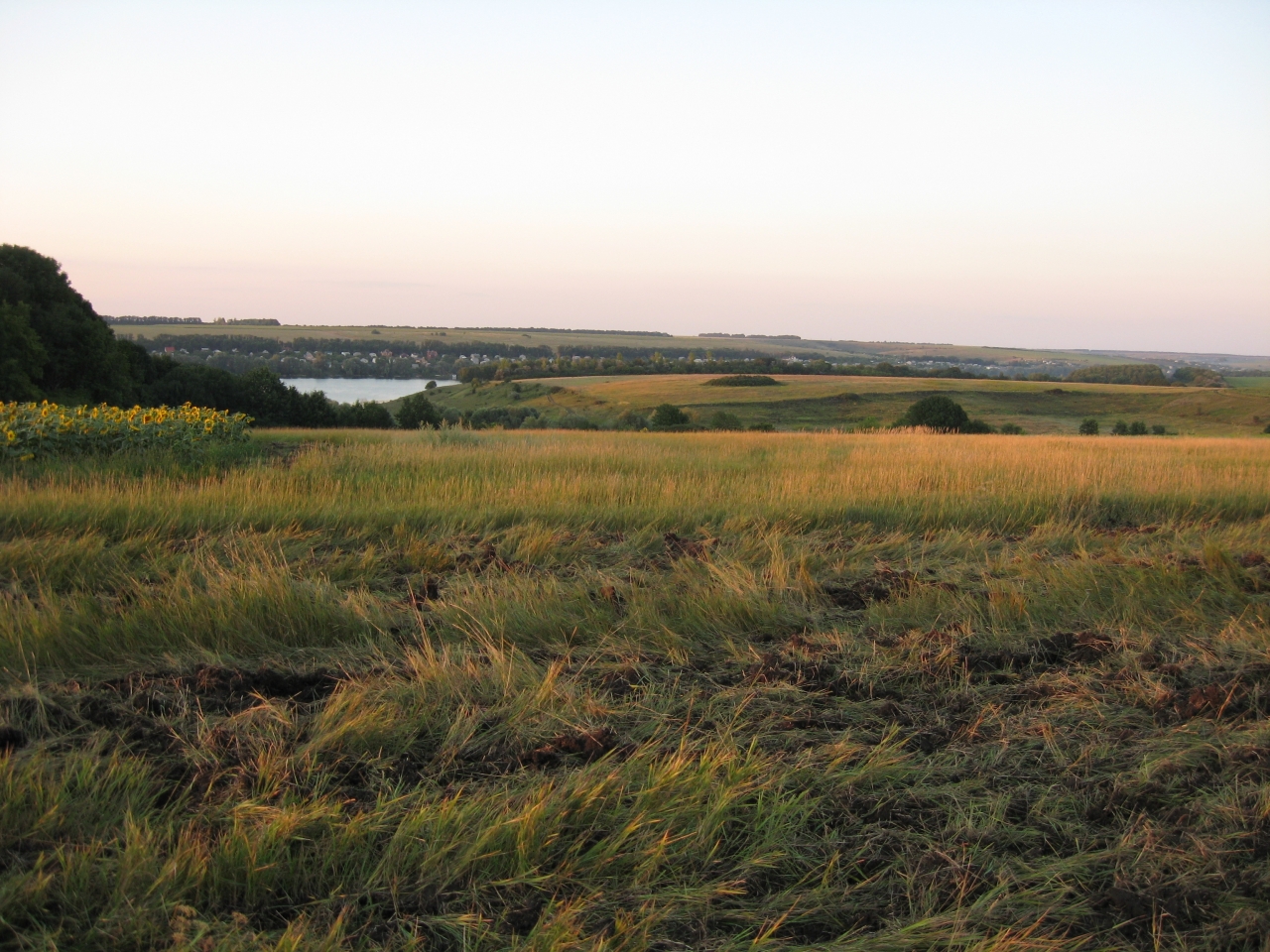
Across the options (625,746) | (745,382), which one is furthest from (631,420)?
(625,746)

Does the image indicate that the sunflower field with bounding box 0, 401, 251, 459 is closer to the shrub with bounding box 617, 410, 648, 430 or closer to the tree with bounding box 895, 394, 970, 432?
the shrub with bounding box 617, 410, 648, 430

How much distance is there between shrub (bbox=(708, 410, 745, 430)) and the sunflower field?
40489 millimetres

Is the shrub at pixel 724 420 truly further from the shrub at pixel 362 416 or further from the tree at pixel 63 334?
the tree at pixel 63 334

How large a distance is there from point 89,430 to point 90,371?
1226 inches

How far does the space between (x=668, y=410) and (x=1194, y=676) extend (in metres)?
43.3

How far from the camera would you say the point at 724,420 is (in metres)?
53.3

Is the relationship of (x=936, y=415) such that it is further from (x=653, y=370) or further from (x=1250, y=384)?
(x=1250, y=384)

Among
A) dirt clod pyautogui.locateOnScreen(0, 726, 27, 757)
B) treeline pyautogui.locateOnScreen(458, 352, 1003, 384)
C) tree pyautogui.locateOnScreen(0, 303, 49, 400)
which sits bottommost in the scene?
dirt clod pyautogui.locateOnScreen(0, 726, 27, 757)

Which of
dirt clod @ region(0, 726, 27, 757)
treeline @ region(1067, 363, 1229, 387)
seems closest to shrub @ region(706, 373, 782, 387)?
treeline @ region(1067, 363, 1229, 387)

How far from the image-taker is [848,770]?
2959mm

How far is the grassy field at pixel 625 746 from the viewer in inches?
89.4

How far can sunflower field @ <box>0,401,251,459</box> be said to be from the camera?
10172mm

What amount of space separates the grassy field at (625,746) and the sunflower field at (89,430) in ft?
12.8

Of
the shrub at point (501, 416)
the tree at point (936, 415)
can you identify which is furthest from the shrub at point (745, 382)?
the tree at point (936, 415)
